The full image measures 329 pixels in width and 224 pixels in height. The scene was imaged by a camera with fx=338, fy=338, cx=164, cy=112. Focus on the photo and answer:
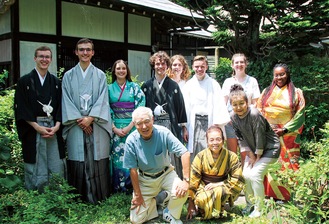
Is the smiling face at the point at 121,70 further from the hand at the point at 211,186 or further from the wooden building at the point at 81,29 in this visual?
the wooden building at the point at 81,29

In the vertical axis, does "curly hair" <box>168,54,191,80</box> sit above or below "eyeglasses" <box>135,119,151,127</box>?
above

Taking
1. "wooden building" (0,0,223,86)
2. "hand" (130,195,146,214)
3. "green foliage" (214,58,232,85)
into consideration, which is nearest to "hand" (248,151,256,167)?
"hand" (130,195,146,214)

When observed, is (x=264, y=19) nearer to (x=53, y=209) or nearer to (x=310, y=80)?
(x=310, y=80)

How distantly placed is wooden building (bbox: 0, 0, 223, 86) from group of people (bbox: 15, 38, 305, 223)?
9.44ft

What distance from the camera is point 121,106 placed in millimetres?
4480

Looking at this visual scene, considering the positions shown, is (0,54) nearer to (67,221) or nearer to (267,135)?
(67,221)

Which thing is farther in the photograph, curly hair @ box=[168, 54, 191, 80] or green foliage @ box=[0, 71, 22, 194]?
curly hair @ box=[168, 54, 191, 80]

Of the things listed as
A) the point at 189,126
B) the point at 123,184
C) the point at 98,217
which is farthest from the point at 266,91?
the point at 98,217

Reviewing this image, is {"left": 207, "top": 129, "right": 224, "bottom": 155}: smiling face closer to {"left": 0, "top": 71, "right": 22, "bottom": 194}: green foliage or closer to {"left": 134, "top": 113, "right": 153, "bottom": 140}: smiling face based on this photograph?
{"left": 134, "top": 113, "right": 153, "bottom": 140}: smiling face

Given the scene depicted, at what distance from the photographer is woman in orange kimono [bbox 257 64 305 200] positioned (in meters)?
4.18

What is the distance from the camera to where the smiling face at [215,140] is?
3.83 m

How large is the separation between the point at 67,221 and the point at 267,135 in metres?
2.42

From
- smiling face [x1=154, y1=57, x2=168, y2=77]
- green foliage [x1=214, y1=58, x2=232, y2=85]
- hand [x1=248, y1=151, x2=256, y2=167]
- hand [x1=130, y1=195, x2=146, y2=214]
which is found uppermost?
green foliage [x1=214, y1=58, x2=232, y2=85]

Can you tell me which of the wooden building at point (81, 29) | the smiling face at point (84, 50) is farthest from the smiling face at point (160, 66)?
the wooden building at point (81, 29)
